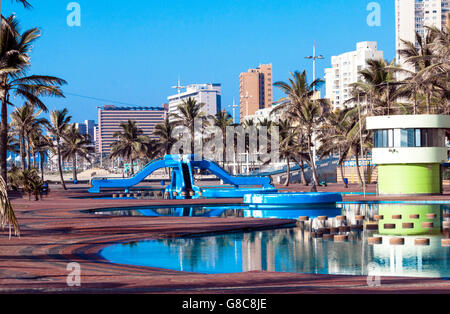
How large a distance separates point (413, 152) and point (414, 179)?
188cm

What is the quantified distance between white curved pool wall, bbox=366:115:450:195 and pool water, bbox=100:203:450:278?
63.3 feet

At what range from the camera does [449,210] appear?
104 feet

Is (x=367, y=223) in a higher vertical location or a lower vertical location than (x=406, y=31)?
lower

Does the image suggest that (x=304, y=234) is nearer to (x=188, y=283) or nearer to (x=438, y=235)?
(x=438, y=235)

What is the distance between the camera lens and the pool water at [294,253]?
1552cm

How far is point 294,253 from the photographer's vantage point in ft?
59.6

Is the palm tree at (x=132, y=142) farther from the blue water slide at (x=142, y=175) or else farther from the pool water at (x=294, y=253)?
the pool water at (x=294, y=253)

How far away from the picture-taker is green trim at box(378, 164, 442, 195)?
43.0 metres

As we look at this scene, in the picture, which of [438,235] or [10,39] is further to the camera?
[10,39]

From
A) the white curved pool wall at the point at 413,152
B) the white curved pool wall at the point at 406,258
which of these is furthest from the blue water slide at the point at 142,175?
the white curved pool wall at the point at 406,258

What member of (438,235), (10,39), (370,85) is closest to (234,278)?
(438,235)

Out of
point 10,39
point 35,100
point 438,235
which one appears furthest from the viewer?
point 35,100

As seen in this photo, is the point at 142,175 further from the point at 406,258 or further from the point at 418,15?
the point at 418,15

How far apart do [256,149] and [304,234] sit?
222 ft
